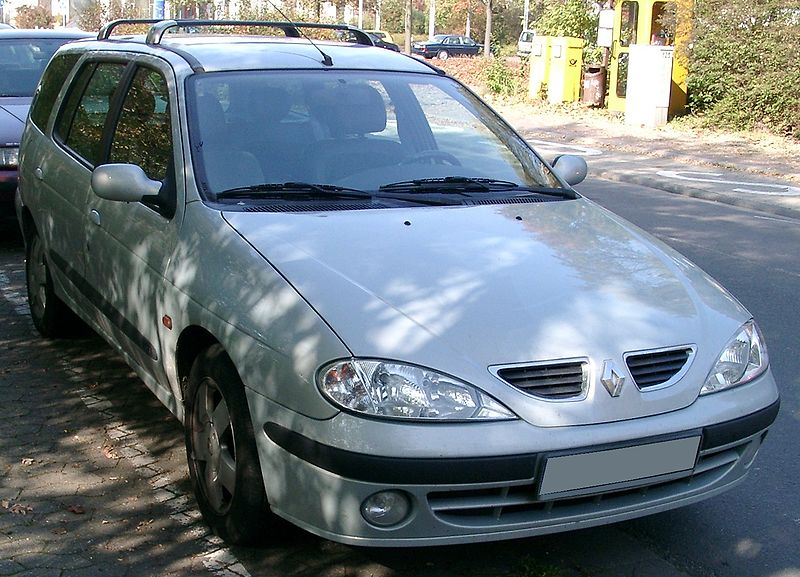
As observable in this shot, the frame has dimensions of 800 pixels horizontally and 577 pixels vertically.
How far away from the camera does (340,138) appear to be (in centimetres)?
471

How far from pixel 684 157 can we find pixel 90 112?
13.2 metres

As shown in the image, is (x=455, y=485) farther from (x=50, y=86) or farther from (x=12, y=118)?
(x=12, y=118)

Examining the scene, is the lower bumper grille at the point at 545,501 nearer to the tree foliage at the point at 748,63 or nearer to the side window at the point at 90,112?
the side window at the point at 90,112

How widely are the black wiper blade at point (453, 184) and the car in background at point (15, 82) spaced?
5368mm

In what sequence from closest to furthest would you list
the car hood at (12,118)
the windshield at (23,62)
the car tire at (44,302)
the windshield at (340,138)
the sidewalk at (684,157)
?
the windshield at (340,138) → the car tire at (44,302) → the car hood at (12,118) → the windshield at (23,62) → the sidewalk at (684,157)

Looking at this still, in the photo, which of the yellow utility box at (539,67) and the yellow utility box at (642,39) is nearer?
the yellow utility box at (642,39)

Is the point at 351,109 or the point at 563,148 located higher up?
the point at 351,109

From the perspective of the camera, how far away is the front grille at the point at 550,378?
3.28 m

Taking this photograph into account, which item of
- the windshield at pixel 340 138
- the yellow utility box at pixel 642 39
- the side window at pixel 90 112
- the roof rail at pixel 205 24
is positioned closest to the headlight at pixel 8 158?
the roof rail at pixel 205 24

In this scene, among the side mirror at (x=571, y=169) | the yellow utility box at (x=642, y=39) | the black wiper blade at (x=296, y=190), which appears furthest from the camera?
the yellow utility box at (x=642, y=39)

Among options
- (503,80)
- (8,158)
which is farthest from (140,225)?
(503,80)

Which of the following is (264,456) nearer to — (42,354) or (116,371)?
(116,371)

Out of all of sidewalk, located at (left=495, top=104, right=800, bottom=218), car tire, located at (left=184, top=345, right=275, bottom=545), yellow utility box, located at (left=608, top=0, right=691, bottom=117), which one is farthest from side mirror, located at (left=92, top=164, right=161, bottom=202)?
yellow utility box, located at (left=608, top=0, right=691, bottom=117)

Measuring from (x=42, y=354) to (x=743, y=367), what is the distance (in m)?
4.07
